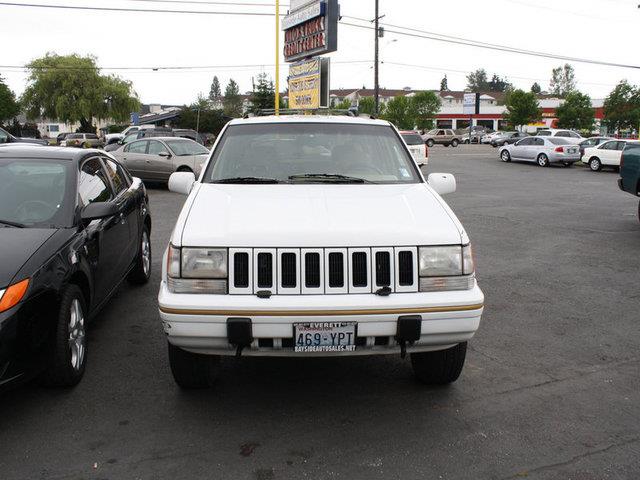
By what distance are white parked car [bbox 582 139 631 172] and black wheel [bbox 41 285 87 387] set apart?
25.6 m

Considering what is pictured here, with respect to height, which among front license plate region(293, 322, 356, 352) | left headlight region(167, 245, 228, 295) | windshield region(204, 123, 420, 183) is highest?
windshield region(204, 123, 420, 183)

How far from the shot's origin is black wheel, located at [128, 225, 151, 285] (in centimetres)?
670

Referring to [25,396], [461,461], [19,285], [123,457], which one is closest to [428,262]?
[461,461]

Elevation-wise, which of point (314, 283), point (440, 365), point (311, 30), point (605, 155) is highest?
point (311, 30)

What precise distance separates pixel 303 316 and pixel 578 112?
69.7m

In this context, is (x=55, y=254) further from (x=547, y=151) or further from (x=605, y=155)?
(x=547, y=151)

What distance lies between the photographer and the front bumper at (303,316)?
3.37 metres

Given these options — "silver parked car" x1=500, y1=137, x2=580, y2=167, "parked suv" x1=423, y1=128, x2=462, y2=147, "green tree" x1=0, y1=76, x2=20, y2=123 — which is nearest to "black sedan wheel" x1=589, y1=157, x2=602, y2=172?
"silver parked car" x1=500, y1=137, x2=580, y2=167

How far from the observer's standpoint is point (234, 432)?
361 centimetres

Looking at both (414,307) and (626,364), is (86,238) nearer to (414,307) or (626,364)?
(414,307)

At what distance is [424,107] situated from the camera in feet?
253

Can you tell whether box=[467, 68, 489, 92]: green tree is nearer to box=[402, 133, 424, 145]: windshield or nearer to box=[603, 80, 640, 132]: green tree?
box=[603, 80, 640, 132]: green tree

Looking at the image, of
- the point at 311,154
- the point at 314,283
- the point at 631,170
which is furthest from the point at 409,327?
the point at 631,170

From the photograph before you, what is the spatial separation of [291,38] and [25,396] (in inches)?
1052
